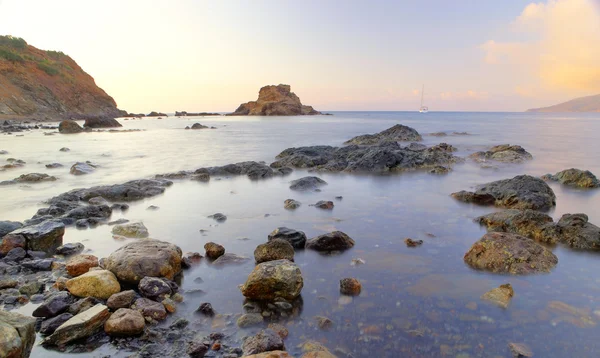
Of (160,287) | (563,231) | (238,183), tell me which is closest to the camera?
(160,287)

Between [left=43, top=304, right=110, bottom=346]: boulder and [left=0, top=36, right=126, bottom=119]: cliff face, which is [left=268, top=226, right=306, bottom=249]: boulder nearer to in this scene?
[left=43, top=304, right=110, bottom=346]: boulder

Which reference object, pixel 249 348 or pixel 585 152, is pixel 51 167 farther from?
pixel 585 152

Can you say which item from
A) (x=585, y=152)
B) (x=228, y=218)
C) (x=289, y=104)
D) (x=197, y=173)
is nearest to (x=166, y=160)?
(x=197, y=173)

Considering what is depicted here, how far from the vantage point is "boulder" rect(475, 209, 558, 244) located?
693cm

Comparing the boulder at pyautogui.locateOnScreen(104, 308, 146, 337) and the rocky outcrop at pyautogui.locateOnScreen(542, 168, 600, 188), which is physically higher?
the boulder at pyautogui.locateOnScreen(104, 308, 146, 337)

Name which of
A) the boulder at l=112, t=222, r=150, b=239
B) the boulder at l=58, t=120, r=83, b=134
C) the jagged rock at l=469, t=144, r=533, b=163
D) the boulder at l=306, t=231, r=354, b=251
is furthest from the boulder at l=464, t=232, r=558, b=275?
the boulder at l=58, t=120, r=83, b=134

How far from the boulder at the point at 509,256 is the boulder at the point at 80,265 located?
5.80 metres

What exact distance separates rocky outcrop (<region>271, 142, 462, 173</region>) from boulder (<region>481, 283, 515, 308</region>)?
412 inches

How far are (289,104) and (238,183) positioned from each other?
11371 centimetres

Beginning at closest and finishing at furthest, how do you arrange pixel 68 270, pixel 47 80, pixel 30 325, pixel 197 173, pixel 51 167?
pixel 30 325
pixel 68 270
pixel 197 173
pixel 51 167
pixel 47 80

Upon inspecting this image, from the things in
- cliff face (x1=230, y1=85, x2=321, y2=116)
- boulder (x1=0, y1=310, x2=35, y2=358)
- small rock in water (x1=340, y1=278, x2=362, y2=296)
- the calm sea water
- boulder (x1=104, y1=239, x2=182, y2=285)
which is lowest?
the calm sea water

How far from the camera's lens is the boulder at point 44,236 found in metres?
6.16

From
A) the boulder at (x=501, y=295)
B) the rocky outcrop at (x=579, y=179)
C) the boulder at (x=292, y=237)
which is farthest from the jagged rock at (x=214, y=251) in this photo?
the rocky outcrop at (x=579, y=179)

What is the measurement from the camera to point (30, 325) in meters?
3.24
